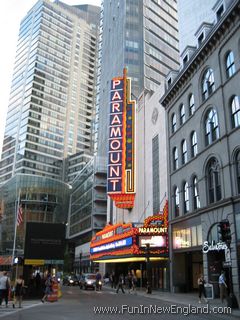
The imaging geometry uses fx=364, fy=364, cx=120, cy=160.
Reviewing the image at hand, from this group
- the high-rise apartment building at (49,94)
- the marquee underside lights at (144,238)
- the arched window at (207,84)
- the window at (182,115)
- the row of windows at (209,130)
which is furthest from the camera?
the high-rise apartment building at (49,94)

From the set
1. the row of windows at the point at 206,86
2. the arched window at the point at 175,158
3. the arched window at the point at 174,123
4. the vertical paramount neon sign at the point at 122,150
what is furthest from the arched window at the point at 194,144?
the vertical paramount neon sign at the point at 122,150

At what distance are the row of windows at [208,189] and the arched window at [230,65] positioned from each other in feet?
20.7

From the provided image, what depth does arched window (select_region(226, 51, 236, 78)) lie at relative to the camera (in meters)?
27.2

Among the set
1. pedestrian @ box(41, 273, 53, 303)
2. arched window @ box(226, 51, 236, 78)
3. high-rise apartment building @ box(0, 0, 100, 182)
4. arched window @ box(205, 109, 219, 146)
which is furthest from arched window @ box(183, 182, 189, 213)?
high-rise apartment building @ box(0, 0, 100, 182)

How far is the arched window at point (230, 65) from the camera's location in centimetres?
2719

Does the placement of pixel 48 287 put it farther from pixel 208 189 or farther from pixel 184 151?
pixel 184 151

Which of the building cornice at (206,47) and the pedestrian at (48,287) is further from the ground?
the building cornice at (206,47)

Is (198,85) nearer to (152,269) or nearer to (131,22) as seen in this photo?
(152,269)

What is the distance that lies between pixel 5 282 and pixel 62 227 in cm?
842

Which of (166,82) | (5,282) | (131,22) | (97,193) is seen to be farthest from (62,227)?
(131,22)

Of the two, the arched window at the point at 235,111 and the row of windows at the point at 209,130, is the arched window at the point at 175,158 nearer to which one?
the row of windows at the point at 209,130

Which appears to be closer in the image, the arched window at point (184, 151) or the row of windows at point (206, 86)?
the row of windows at point (206, 86)

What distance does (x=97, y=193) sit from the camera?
80.6 metres

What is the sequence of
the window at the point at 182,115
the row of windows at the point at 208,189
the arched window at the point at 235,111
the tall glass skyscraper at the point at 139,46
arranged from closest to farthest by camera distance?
the arched window at the point at 235,111
the row of windows at the point at 208,189
the window at the point at 182,115
the tall glass skyscraper at the point at 139,46
